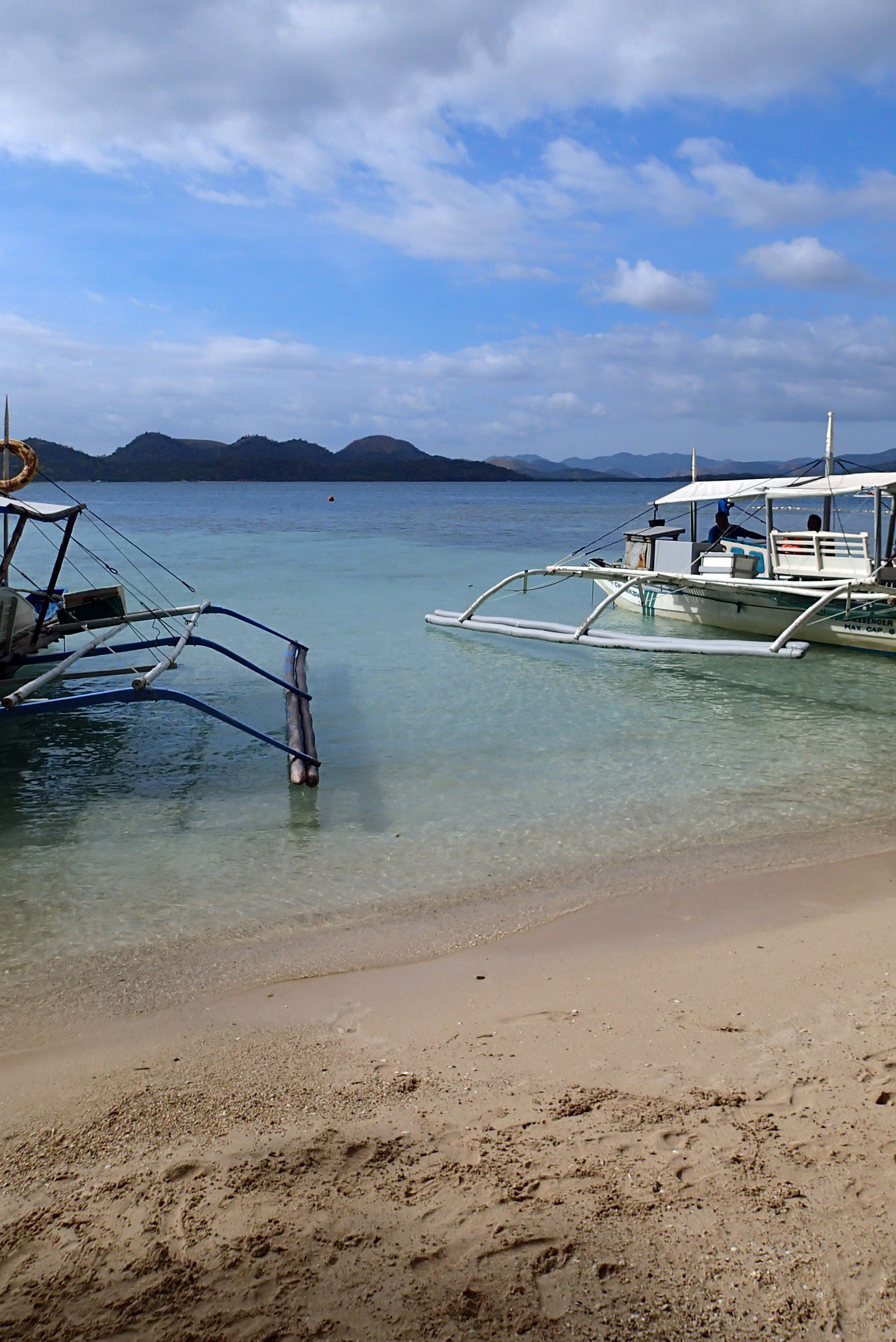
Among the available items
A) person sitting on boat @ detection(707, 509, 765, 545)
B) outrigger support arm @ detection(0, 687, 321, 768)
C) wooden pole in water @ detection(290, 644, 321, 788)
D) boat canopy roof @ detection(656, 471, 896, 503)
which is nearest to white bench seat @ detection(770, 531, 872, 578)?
boat canopy roof @ detection(656, 471, 896, 503)

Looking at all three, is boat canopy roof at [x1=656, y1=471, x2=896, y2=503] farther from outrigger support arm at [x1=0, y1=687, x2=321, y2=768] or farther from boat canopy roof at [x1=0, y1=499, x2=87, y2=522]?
boat canopy roof at [x1=0, y1=499, x2=87, y2=522]

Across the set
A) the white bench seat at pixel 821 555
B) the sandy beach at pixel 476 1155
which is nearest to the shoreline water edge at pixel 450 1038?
the sandy beach at pixel 476 1155

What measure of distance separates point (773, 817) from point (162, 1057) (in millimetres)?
5115

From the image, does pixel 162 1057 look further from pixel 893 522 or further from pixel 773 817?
pixel 893 522

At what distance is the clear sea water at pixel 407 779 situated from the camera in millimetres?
6141

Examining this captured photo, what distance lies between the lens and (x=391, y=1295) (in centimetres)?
256

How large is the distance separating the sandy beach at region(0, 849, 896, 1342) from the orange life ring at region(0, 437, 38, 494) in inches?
250

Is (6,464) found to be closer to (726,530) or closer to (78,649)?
(78,649)

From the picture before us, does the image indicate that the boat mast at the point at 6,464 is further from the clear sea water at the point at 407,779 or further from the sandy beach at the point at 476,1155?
the sandy beach at the point at 476,1155

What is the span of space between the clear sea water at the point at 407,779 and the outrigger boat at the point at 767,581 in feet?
1.57

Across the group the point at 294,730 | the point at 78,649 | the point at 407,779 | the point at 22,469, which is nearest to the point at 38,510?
the point at 22,469

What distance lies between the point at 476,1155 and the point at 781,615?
13.5 m

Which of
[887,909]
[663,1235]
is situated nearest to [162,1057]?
[663,1235]

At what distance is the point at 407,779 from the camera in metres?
8.43
